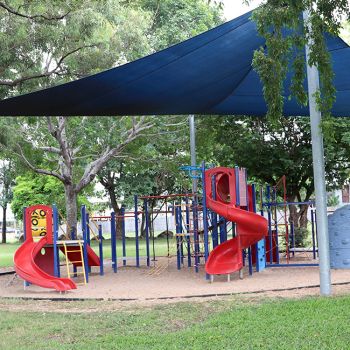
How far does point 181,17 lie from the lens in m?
21.7

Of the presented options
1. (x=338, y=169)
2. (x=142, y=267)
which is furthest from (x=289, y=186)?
(x=142, y=267)

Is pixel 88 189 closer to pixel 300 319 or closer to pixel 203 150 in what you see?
pixel 203 150

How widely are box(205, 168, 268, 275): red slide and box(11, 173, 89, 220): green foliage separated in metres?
22.4

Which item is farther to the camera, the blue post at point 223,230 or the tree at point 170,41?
the tree at point 170,41

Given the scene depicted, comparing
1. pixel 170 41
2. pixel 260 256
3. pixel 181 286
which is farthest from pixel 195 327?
pixel 170 41

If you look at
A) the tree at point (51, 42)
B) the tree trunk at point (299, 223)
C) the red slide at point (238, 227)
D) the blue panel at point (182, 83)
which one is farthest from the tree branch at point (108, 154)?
the red slide at point (238, 227)

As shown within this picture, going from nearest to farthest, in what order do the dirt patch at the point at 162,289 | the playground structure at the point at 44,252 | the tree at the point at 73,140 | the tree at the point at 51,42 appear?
the dirt patch at the point at 162,289
the playground structure at the point at 44,252
the tree at the point at 51,42
the tree at the point at 73,140

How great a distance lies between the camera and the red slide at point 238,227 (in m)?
10.6

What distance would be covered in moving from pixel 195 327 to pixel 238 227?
4.80 meters

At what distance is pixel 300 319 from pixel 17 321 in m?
2.98

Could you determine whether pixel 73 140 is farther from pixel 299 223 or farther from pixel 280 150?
pixel 299 223

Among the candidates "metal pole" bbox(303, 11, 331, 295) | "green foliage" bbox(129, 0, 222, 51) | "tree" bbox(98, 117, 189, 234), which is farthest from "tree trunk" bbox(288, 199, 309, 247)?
"metal pole" bbox(303, 11, 331, 295)

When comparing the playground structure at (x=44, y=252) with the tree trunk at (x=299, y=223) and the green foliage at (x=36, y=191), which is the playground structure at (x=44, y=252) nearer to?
the tree trunk at (x=299, y=223)

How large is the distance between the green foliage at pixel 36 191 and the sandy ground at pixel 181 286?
817 inches
